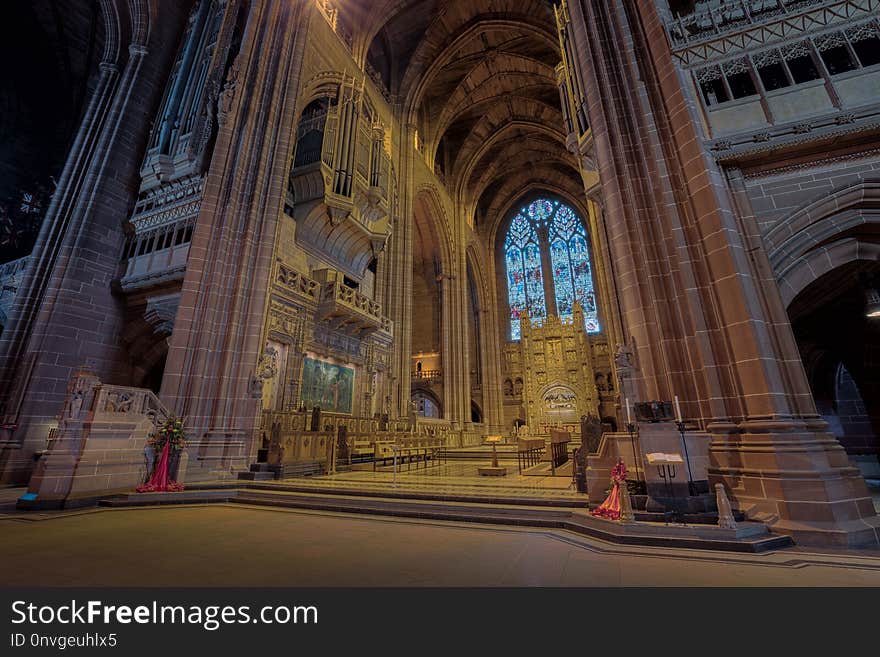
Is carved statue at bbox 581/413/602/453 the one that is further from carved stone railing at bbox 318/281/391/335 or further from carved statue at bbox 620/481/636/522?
carved stone railing at bbox 318/281/391/335

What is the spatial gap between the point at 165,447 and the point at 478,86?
25336 millimetres

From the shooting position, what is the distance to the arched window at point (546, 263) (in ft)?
88.6

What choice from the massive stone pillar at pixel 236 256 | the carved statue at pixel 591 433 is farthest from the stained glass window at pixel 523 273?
the carved statue at pixel 591 433

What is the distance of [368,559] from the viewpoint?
325 cm

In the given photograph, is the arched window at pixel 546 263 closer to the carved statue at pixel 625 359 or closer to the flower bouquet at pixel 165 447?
the carved statue at pixel 625 359

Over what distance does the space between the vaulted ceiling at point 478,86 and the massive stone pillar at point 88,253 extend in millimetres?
8815

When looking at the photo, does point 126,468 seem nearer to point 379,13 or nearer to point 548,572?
point 548,572

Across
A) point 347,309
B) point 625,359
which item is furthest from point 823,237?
point 347,309

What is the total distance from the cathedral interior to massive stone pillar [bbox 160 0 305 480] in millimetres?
72

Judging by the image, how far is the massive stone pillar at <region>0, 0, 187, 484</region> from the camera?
9.93 meters

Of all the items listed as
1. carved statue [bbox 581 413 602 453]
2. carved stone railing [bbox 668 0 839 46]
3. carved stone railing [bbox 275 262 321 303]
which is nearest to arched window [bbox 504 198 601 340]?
carved stone railing [bbox 275 262 321 303]

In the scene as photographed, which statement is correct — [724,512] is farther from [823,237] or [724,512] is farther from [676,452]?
[823,237]

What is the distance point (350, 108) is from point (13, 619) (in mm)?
15823

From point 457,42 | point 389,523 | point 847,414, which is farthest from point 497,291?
point 389,523
